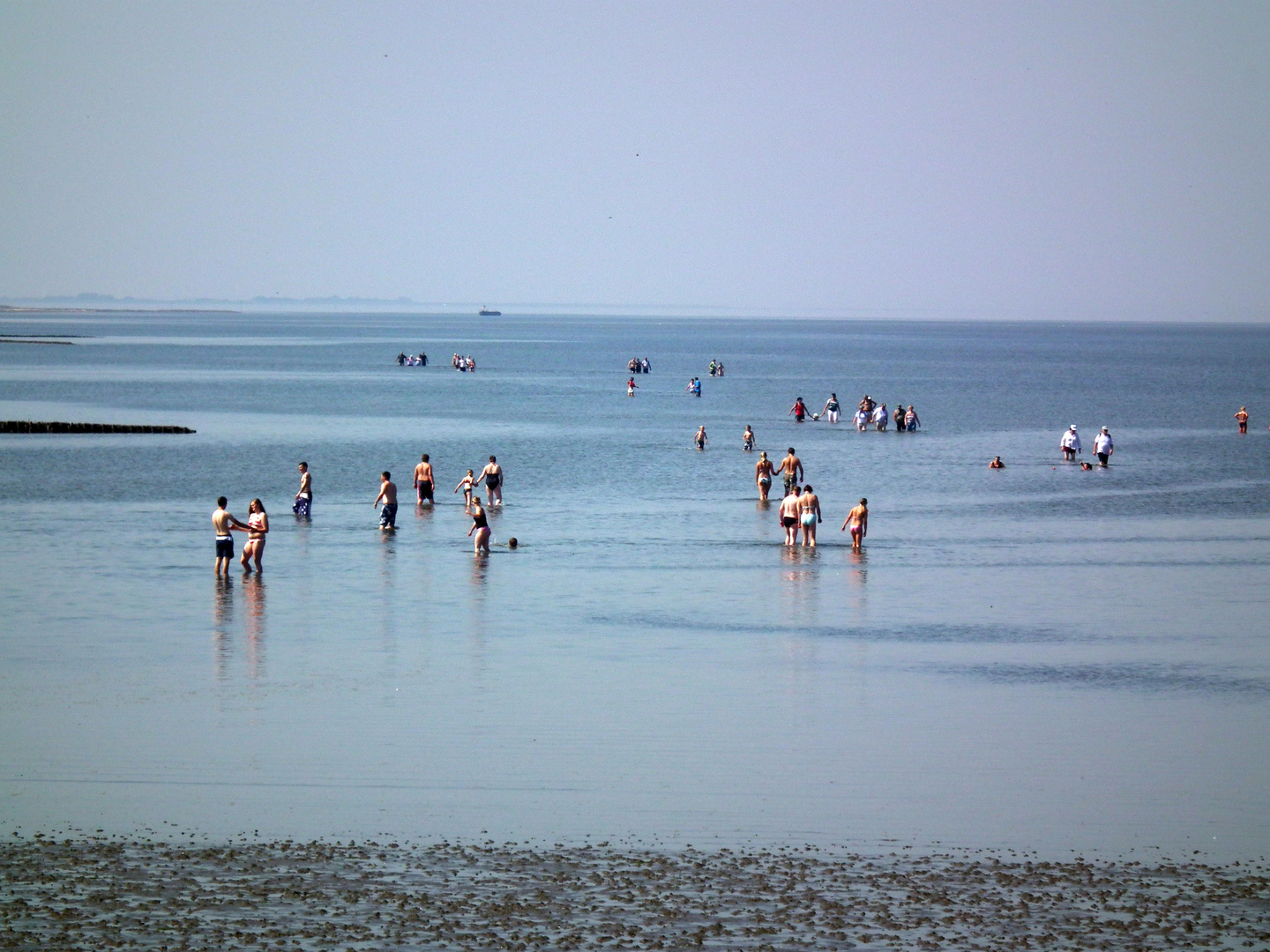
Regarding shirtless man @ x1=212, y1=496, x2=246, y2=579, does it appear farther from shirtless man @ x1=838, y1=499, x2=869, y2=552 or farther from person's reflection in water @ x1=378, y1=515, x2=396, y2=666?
shirtless man @ x1=838, y1=499, x2=869, y2=552

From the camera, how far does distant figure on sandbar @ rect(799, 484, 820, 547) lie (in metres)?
35.1

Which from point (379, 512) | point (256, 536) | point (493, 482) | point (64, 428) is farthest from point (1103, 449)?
point (64, 428)

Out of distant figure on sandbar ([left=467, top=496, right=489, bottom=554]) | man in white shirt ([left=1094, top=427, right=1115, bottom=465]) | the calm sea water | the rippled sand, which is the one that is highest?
man in white shirt ([left=1094, top=427, right=1115, bottom=465])

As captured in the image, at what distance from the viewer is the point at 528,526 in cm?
3925

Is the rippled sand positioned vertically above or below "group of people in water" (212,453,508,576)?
below

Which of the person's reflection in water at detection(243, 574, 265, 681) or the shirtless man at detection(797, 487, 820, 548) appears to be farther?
the shirtless man at detection(797, 487, 820, 548)

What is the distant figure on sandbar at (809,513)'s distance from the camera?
35062mm

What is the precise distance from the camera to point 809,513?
35.0 metres

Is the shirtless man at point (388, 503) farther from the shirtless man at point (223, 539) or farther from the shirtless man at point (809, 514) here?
the shirtless man at point (809, 514)

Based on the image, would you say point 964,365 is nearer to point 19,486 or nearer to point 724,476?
point 724,476

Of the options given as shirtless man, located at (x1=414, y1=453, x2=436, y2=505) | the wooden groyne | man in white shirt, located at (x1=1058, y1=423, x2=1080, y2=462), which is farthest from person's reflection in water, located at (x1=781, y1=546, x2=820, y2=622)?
the wooden groyne

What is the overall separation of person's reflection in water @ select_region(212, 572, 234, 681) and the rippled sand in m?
7.82

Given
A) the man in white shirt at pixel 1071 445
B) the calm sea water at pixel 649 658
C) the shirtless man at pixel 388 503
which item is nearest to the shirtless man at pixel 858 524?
the calm sea water at pixel 649 658

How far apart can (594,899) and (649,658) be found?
994 cm
